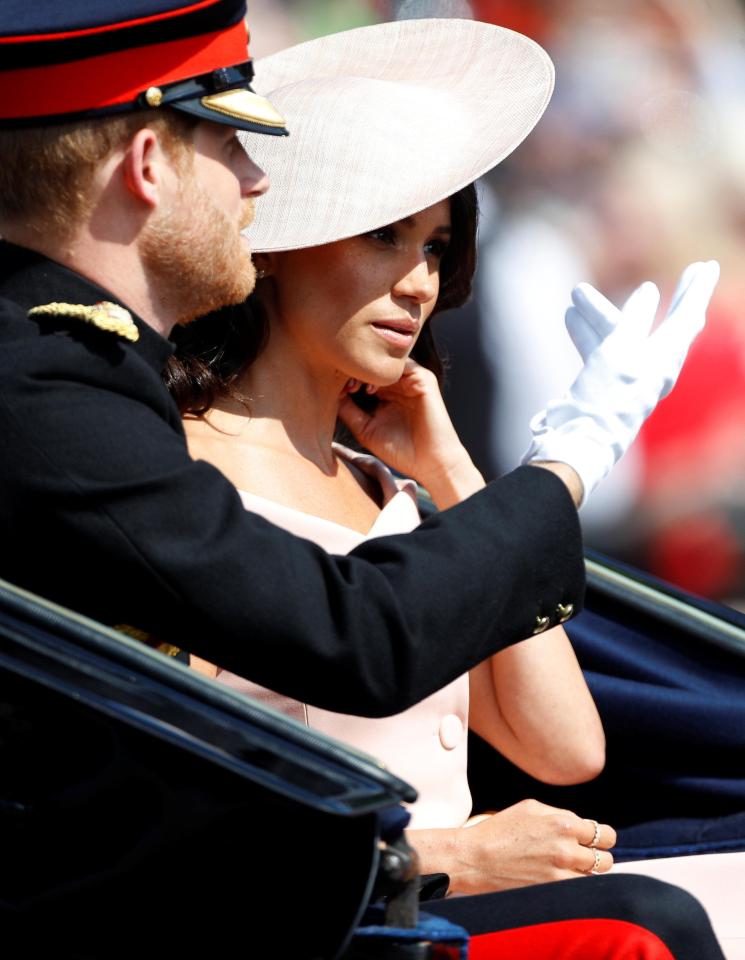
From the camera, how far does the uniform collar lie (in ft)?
4.36

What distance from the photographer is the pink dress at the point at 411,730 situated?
5.89 ft

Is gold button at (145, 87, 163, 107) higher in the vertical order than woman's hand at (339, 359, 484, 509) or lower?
higher

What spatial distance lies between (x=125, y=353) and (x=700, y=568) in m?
1.92

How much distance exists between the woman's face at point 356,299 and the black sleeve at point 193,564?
2.21ft

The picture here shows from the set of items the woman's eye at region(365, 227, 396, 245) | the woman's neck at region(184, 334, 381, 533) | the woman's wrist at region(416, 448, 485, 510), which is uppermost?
the woman's eye at region(365, 227, 396, 245)

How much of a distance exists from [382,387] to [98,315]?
913 mm

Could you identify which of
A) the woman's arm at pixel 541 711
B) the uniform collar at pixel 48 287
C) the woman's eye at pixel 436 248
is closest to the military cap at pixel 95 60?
the uniform collar at pixel 48 287

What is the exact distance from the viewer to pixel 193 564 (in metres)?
1.18

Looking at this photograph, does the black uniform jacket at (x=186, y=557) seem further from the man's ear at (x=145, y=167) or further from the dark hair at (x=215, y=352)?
the dark hair at (x=215, y=352)

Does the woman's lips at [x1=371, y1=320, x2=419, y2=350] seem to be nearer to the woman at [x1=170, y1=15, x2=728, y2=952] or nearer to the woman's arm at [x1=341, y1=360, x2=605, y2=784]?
the woman at [x1=170, y1=15, x2=728, y2=952]

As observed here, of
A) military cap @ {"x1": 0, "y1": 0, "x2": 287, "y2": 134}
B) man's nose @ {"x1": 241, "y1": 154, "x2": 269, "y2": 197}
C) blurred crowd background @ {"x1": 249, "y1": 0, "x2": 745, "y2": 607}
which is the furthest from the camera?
blurred crowd background @ {"x1": 249, "y1": 0, "x2": 745, "y2": 607}

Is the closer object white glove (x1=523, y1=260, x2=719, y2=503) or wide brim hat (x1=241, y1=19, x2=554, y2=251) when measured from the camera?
white glove (x1=523, y1=260, x2=719, y2=503)

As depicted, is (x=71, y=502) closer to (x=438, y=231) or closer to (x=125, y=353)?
(x=125, y=353)

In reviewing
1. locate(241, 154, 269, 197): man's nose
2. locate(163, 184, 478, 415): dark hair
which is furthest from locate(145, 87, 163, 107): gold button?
locate(163, 184, 478, 415): dark hair
